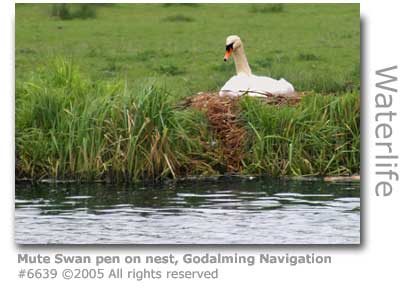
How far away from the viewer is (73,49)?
22.9 metres

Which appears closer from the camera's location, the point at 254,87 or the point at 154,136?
the point at 154,136

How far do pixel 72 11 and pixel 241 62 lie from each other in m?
3.93

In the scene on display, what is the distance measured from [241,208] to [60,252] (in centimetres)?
252

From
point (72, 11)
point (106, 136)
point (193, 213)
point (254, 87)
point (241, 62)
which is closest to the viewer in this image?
point (193, 213)

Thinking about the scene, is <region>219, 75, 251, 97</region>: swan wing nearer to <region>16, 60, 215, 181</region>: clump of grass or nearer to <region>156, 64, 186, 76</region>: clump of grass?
<region>16, 60, 215, 181</region>: clump of grass

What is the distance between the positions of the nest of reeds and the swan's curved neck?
6.45 feet

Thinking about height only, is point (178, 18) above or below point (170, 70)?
above

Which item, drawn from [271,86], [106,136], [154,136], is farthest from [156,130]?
[271,86]

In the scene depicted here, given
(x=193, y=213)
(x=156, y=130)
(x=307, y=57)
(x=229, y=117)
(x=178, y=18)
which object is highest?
(x=178, y=18)

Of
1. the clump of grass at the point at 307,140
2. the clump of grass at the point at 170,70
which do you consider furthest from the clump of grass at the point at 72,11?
the clump of grass at the point at 307,140

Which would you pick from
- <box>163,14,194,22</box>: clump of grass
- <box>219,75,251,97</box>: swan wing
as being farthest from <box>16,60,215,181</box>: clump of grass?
<box>163,14,194,22</box>: clump of grass

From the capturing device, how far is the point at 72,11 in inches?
934

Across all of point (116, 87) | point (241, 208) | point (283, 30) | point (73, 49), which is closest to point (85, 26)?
point (73, 49)

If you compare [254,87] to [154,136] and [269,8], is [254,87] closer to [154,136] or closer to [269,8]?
[154,136]
